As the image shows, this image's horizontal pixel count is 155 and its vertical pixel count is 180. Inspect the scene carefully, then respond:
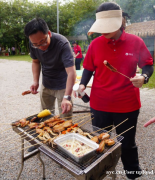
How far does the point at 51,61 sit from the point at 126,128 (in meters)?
1.51

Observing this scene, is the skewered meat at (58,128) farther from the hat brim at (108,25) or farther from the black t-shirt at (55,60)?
the hat brim at (108,25)

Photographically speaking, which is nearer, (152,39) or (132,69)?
(132,69)

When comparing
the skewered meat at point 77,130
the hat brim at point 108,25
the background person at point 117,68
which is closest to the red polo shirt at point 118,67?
the background person at point 117,68

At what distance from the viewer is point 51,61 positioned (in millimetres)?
2576

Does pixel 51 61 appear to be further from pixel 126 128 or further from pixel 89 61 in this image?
pixel 126 128

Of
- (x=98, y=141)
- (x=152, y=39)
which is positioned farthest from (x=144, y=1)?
(x=98, y=141)

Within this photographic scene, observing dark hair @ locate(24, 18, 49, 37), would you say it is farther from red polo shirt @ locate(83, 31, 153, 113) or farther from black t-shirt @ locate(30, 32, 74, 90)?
red polo shirt @ locate(83, 31, 153, 113)

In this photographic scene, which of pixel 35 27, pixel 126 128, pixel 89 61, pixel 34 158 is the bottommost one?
pixel 34 158

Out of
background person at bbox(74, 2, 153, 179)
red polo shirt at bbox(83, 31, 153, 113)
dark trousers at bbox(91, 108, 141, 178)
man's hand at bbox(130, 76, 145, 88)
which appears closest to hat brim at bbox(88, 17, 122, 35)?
background person at bbox(74, 2, 153, 179)

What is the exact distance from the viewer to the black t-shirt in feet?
8.16

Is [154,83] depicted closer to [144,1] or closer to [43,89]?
[43,89]

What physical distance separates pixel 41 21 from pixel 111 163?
76.4 inches

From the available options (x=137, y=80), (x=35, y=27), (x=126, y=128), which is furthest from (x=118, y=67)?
(x=35, y=27)

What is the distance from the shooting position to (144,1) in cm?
1703
